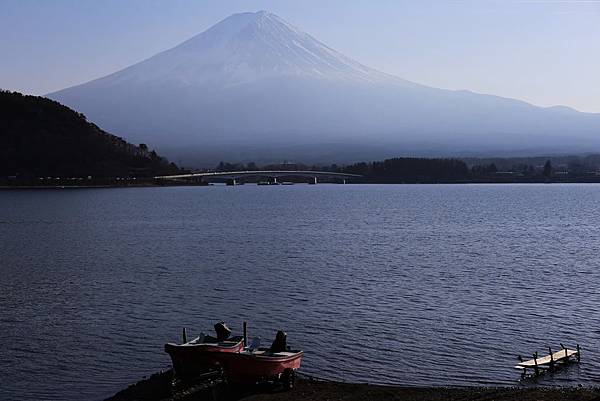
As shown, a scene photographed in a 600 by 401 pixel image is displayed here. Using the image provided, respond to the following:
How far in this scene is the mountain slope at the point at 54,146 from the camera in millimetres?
138500

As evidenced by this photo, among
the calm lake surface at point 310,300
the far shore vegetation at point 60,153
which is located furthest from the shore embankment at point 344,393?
the far shore vegetation at point 60,153

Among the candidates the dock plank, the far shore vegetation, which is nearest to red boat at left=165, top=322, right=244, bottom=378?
the dock plank

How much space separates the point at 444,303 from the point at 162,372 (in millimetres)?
12371

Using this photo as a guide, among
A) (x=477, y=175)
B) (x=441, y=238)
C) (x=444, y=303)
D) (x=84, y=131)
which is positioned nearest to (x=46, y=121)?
(x=84, y=131)

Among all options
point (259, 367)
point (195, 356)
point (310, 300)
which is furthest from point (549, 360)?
point (310, 300)

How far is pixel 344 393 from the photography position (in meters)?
18.7

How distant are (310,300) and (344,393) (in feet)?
38.8

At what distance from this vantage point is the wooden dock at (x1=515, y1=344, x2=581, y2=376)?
811 inches

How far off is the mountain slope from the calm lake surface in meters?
79.5

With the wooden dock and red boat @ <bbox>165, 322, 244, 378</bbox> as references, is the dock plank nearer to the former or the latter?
the wooden dock

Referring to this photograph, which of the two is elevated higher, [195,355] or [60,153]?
[60,153]

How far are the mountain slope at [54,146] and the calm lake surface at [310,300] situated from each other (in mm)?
79547

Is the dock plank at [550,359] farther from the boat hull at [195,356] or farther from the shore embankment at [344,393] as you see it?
the boat hull at [195,356]

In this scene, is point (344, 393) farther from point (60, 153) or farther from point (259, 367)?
point (60, 153)
